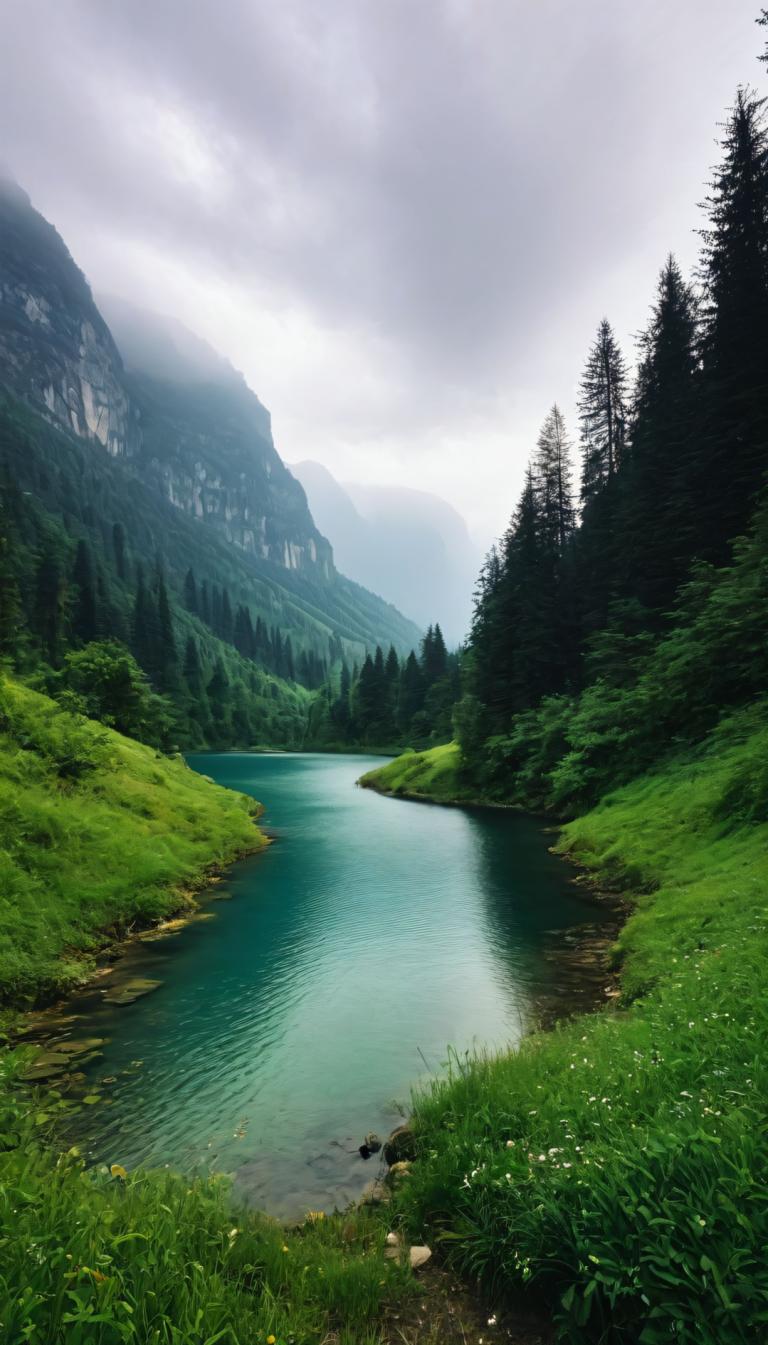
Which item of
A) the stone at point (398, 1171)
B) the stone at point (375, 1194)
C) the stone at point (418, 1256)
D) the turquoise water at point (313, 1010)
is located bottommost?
the turquoise water at point (313, 1010)

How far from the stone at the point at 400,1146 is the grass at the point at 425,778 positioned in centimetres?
4520

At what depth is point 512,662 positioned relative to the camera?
56.0m

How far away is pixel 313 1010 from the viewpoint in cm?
1416

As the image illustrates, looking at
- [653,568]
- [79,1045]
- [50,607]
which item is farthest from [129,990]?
[50,607]

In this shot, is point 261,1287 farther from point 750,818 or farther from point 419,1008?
point 750,818

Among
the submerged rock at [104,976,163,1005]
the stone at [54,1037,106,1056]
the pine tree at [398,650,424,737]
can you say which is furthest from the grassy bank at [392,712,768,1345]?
the pine tree at [398,650,424,737]

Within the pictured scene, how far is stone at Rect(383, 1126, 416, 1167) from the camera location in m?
8.10

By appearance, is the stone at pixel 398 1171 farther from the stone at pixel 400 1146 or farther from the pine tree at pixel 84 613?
the pine tree at pixel 84 613

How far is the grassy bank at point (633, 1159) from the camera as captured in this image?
153 inches

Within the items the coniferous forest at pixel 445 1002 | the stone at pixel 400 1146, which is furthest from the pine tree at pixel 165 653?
the stone at pixel 400 1146

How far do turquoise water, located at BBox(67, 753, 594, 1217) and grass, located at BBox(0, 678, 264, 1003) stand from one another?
171 cm

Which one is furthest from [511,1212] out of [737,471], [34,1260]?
[737,471]

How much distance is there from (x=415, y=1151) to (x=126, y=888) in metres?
14.0

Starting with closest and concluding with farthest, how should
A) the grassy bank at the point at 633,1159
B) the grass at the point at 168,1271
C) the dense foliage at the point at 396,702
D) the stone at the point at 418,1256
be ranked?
the grass at the point at 168,1271
the grassy bank at the point at 633,1159
the stone at the point at 418,1256
the dense foliage at the point at 396,702
